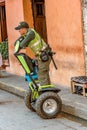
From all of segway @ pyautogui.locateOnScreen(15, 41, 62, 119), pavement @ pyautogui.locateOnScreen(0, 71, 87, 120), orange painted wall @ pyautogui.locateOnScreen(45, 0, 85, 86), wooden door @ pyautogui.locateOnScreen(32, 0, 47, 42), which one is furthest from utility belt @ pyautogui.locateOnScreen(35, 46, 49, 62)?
wooden door @ pyautogui.locateOnScreen(32, 0, 47, 42)

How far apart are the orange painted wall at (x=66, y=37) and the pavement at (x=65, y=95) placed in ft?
2.03

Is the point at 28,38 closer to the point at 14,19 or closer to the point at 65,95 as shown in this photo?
the point at 65,95

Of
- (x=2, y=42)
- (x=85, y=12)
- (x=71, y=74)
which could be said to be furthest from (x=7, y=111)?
(x=2, y=42)

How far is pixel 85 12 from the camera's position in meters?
10.3

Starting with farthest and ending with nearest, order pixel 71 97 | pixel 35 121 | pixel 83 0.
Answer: pixel 83 0
pixel 71 97
pixel 35 121

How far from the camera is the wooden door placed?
47.4 feet

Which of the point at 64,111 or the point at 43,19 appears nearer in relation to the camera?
the point at 64,111

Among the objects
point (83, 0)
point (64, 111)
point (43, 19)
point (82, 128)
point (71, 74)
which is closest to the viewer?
point (82, 128)

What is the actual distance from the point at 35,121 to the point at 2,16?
9628mm

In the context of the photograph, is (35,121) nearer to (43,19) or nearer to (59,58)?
(59,58)

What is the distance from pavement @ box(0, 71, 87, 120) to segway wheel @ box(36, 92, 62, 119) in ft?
1.30

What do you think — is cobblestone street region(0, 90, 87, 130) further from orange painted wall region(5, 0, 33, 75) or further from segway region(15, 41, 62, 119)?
orange painted wall region(5, 0, 33, 75)

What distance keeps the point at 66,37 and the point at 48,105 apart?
327 cm

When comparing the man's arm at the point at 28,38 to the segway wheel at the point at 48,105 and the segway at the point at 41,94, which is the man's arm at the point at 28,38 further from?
the segway wheel at the point at 48,105
